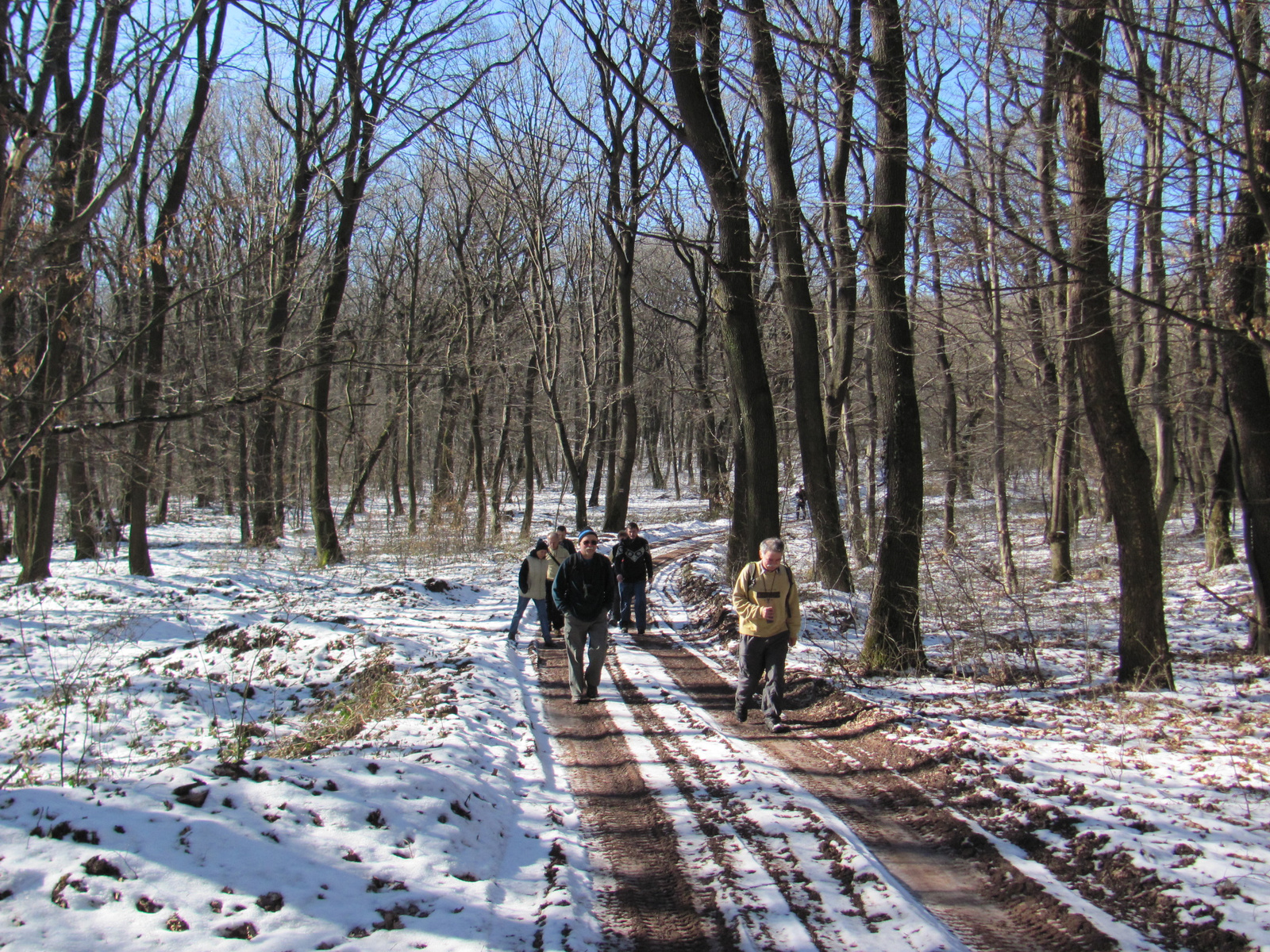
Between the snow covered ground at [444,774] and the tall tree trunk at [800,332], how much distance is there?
50.0 inches

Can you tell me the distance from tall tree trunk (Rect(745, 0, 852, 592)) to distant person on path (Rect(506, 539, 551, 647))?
16.3ft

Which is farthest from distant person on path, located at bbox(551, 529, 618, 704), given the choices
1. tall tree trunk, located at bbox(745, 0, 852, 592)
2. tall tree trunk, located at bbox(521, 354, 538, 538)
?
tall tree trunk, located at bbox(521, 354, 538, 538)

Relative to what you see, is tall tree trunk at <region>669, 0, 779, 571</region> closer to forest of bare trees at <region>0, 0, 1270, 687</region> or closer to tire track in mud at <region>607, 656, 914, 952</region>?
forest of bare trees at <region>0, 0, 1270, 687</region>

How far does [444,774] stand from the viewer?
5.16 metres

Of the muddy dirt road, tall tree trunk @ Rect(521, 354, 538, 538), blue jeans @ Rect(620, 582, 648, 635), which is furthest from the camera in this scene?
tall tree trunk @ Rect(521, 354, 538, 538)

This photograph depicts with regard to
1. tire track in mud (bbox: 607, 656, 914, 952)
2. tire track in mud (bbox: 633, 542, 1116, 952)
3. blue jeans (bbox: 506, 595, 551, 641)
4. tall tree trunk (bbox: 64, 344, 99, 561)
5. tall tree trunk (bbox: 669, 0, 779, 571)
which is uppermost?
tall tree trunk (bbox: 669, 0, 779, 571)

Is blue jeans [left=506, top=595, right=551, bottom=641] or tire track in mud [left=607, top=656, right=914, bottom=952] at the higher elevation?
→ blue jeans [left=506, top=595, right=551, bottom=641]

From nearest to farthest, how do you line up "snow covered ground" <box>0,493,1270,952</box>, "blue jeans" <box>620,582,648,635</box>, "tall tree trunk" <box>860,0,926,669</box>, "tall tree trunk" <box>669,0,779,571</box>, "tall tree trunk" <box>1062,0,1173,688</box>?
"snow covered ground" <box>0,493,1270,952</box>, "tall tree trunk" <box>1062,0,1173,688</box>, "tall tree trunk" <box>860,0,926,669</box>, "tall tree trunk" <box>669,0,779,571</box>, "blue jeans" <box>620,582,648,635</box>

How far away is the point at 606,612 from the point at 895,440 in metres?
3.89

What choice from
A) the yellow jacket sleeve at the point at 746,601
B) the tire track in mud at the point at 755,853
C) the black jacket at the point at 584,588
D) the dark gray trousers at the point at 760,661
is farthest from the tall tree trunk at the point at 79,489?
the tire track in mud at the point at 755,853

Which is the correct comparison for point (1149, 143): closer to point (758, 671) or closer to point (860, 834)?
point (758, 671)

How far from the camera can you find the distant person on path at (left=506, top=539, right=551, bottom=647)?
10.4 metres

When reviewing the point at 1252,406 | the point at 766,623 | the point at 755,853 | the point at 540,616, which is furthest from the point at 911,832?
the point at 1252,406

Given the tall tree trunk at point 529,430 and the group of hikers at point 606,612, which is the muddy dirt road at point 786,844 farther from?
the tall tree trunk at point 529,430
